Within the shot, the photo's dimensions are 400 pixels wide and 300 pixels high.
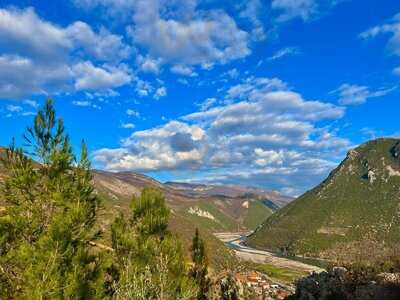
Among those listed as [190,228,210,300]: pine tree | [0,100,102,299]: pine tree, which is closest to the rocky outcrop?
[190,228,210,300]: pine tree

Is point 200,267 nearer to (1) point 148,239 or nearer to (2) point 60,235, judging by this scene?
(1) point 148,239

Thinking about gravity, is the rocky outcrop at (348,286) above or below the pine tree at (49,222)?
below

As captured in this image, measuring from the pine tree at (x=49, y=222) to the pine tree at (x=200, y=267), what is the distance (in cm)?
1256

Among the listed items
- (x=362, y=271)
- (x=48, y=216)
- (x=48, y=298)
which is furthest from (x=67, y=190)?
(x=362, y=271)

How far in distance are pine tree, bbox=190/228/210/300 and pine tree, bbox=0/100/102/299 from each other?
12.6 m

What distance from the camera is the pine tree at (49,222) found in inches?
981

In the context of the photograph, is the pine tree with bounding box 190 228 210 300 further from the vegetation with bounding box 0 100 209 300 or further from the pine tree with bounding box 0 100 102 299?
the pine tree with bounding box 0 100 102 299

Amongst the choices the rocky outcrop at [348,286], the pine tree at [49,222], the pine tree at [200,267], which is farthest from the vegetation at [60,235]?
the rocky outcrop at [348,286]

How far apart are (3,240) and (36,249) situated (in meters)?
2.48

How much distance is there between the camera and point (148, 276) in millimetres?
19891

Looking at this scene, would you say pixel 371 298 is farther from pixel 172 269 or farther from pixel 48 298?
pixel 48 298

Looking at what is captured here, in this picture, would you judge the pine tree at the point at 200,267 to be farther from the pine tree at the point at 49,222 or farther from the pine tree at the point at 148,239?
the pine tree at the point at 49,222

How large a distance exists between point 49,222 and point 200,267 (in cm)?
1594

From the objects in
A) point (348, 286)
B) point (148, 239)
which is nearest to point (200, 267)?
point (148, 239)
